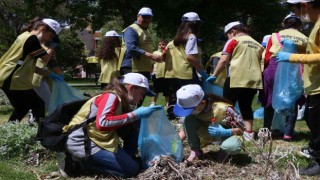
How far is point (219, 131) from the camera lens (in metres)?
4.25

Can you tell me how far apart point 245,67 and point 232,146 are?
4.69 ft

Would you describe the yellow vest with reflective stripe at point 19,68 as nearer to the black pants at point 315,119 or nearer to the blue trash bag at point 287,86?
the blue trash bag at point 287,86

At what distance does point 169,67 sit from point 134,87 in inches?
112

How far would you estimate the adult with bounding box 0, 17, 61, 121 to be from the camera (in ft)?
16.9

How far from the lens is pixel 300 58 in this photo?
369 cm

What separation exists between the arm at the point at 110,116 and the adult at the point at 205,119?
0.53 meters

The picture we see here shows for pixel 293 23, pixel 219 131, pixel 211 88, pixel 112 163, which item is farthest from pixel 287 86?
pixel 112 163

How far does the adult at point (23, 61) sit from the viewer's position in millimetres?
5160

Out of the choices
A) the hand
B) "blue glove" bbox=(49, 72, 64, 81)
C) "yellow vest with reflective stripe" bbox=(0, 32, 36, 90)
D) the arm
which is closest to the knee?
the arm

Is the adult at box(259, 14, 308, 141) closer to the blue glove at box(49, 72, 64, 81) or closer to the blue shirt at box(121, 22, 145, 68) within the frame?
the blue shirt at box(121, 22, 145, 68)

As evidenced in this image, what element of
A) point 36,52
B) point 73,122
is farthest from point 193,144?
point 36,52

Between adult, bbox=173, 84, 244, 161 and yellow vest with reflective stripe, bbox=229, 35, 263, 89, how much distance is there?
0.97m

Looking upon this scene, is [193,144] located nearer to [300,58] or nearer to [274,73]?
[300,58]

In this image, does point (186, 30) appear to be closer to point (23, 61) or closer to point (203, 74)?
point (203, 74)
